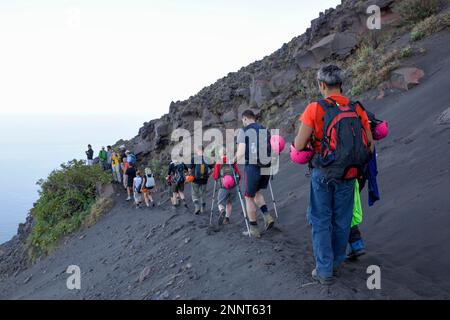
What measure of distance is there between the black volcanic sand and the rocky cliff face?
6.45 metres

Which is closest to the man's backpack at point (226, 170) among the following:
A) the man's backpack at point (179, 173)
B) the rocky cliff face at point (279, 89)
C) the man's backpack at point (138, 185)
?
the man's backpack at point (179, 173)

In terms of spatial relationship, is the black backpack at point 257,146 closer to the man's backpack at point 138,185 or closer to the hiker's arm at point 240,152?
the hiker's arm at point 240,152

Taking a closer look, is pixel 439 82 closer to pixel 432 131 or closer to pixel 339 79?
pixel 432 131

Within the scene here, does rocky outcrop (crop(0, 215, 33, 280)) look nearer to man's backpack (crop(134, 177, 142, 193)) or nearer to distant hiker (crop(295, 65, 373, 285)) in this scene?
man's backpack (crop(134, 177, 142, 193))

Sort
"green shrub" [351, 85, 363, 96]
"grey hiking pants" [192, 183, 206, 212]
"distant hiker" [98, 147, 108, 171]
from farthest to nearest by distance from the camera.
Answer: "distant hiker" [98, 147, 108, 171] → "green shrub" [351, 85, 363, 96] → "grey hiking pants" [192, 183, 206, 212]

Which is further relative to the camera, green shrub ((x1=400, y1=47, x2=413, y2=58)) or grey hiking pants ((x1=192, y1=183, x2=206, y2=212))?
green shrub ((x1=400, y1=47, x2=413, y2=58))

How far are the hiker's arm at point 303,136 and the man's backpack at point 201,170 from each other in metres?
6.41

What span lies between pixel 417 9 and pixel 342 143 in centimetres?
1642

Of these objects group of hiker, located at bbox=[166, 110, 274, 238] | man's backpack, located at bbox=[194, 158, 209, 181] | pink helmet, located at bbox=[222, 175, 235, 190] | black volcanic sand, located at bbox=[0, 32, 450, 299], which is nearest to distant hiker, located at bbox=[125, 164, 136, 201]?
black volcanic sand, located at bbox=[0, 32, 450, 299]

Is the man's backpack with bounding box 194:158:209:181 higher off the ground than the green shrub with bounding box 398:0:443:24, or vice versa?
the green shrub with bounding box 398:0:443:24

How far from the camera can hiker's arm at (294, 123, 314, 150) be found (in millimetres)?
4293

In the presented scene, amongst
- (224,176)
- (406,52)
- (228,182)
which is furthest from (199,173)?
(406,52)
